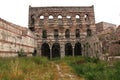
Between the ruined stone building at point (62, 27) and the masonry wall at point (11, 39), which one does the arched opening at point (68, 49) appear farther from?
the masonry wall at point (11, 39)

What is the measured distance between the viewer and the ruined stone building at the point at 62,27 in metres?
31.4

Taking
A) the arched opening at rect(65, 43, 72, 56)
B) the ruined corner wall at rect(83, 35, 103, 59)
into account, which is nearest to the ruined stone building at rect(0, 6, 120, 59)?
the arched opening at rect(65, 43, 72, 56)

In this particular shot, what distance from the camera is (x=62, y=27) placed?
31.8 meters

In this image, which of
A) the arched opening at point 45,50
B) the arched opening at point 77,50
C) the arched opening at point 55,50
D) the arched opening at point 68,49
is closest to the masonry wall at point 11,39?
the arched opening at point 45,50

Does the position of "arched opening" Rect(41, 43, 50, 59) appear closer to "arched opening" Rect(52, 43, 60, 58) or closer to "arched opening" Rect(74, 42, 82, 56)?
"arched opening" Rect(52, 43, 60, 58)

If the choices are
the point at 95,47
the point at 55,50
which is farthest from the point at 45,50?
the point at 95,47

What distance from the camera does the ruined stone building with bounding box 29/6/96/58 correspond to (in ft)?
103

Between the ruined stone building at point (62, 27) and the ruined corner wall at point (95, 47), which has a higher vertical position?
the ruined stone building at point (62, 27)

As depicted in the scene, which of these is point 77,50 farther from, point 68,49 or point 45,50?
point 45,50

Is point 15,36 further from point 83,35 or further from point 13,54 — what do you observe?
point 83,35

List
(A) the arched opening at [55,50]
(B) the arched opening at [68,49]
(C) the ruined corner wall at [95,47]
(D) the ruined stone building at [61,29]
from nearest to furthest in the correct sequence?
(C) the ruined corner wall at [95,47] → (D) the ruined stone building at [61,29] → (B) the arched opening at [68,49] → (A) the arched opening at [55,50]

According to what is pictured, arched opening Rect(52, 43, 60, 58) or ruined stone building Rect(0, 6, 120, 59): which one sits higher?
ruined stone building Rect(0, 6, 120, 59)

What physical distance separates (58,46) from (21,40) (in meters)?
11.7

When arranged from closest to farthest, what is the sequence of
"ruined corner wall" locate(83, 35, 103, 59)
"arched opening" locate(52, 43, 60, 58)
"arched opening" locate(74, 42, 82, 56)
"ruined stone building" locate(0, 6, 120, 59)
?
"ruined corner wall" locate(83, 35, 103, 59) → "ruined stone building" locate(0, 6, 120, 59) → "arched opening" locate(74, 42, 82, 56) → "arched opening" locate(52, 43, 60, 58)
